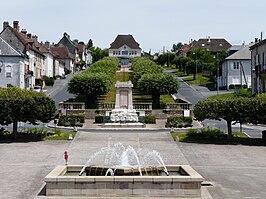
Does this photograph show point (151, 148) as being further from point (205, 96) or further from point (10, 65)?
point (10, 65)

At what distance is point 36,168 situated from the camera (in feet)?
83.1

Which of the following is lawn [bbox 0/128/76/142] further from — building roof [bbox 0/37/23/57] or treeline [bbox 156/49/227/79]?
treeline [bbox 156/49/227/79]

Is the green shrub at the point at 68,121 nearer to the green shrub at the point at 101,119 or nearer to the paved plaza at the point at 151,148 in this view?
the green shrub at the point at 101,119

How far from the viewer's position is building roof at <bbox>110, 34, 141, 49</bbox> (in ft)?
551

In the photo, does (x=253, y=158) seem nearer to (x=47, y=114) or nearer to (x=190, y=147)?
(x=190, y=147)

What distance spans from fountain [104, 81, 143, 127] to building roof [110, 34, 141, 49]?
115901 millimetres

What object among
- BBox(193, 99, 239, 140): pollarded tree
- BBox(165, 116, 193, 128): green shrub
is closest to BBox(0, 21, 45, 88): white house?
BBox(165, 116, 193, 128): green shrub

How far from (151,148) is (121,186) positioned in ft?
51.8

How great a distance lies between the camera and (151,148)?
3356 centimetres

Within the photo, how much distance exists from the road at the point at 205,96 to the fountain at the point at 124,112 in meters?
7.72

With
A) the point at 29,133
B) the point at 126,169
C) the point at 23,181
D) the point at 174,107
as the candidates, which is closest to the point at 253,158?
the point at 126,169

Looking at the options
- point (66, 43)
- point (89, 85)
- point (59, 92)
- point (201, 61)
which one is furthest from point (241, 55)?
point (66, 43)

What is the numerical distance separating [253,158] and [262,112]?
7.91 meters

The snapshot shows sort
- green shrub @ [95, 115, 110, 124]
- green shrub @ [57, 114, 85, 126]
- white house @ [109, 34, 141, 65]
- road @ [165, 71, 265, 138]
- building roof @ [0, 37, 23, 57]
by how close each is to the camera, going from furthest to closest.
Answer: white house @ [109, 34, 141, 65], building roof @ [0, 37, 23, 57], green shrub @ [95, 115, 110, 124], green shrub @ [57, 114, 85, 126], road @ [165, 71, 265, 138]
